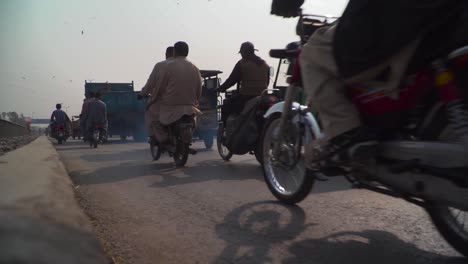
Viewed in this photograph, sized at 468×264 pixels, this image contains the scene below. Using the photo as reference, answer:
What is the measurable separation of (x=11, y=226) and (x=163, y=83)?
17.5 ft

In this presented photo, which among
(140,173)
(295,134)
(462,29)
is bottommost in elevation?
(140,173)

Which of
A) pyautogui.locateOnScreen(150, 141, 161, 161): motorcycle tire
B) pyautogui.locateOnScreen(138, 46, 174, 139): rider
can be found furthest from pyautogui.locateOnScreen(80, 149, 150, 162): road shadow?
pyautogui.locateOnScreen(138, 46, 174, 139): rider

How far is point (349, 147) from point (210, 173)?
11.2 feet

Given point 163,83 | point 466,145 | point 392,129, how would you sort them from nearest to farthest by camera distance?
1. point 466,145
2. point 392,129
3. point 163,83

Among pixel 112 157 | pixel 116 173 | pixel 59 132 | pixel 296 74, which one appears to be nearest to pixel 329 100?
pixel 296 74

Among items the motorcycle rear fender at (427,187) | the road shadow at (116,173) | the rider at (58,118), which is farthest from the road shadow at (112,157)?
the rider at (58,118)

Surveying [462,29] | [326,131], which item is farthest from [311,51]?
[462,29]

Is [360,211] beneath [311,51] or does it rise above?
beneath

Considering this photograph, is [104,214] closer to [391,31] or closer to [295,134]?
[295,134]

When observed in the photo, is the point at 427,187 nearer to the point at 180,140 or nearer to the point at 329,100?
the point at 329,100

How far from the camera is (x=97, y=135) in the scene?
13359 mm

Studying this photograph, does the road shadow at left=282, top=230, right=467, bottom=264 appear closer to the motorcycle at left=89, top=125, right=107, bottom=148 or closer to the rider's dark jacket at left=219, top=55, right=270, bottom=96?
the rider's dark jacket at left=219, top=55, right=270, bottom=96

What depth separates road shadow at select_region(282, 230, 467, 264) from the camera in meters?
2.22

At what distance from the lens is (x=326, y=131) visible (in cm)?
268
